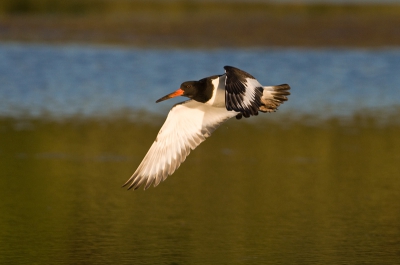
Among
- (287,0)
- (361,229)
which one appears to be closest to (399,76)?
(361,229)

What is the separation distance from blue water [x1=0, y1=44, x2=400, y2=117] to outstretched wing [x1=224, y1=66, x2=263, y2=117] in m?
8.77

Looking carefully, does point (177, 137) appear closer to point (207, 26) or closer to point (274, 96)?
point (274, 96)

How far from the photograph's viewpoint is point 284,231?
9.34 meters

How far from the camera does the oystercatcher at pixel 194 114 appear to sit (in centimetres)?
881

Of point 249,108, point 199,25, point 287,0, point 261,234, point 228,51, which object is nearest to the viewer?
point 249,108

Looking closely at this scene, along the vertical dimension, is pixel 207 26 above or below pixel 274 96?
above

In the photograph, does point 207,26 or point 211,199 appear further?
point 207,26

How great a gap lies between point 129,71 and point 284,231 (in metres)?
14.1

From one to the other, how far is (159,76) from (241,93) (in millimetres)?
13441

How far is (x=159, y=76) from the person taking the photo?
21922mm

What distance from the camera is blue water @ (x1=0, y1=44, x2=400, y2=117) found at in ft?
60.8

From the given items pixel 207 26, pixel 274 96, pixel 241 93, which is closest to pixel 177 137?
pixel 274 96

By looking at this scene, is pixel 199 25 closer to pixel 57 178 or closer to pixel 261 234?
pixel 57 178

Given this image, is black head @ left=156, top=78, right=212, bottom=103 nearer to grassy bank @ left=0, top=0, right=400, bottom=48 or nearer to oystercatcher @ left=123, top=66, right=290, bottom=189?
oystercatcher @ left=123, top=66, right=290, bottom=189
